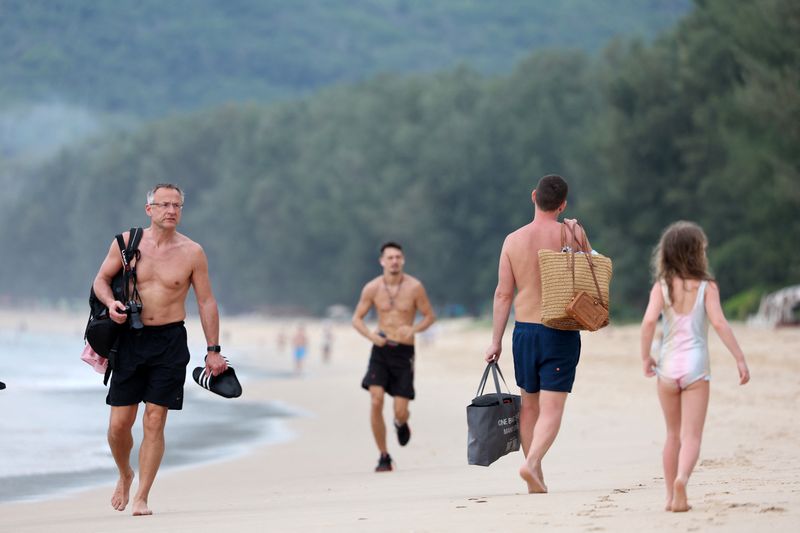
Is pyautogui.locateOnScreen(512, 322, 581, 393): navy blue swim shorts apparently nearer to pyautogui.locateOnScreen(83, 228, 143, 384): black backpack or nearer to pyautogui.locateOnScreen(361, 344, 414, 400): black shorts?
pyautogui.locateOnScreen(83, 228, 143, 384): black backpack

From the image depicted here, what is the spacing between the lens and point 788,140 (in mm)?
31703

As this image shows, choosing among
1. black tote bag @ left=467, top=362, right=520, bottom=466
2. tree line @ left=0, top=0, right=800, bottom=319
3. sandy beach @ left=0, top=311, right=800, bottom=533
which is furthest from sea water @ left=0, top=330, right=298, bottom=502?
tree line @ left=0, top=0, right=800, bottom=319

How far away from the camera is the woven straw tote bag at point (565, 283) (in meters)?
6.98

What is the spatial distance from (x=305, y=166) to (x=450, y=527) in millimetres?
81386

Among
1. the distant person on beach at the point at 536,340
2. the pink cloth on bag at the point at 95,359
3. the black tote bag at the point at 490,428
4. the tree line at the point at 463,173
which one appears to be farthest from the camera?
the tree line at the point at 463,173

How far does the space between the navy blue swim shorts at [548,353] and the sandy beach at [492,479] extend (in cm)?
60

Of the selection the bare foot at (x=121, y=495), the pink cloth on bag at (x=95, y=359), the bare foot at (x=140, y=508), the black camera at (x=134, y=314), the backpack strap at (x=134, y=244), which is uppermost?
the backpack strap at (x=134, y=244)

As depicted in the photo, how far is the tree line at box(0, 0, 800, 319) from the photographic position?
122 feet

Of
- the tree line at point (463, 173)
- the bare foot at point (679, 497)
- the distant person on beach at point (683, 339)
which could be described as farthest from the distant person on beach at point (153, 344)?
the tree line at point (463, 173)

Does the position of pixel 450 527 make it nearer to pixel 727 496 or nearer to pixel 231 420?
pixel 727 496

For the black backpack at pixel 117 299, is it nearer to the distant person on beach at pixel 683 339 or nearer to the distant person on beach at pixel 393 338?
the distant person on beach at pixel 683 339

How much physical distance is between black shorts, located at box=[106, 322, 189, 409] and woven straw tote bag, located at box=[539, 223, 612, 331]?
6.63ft

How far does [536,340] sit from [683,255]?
142 centimetres

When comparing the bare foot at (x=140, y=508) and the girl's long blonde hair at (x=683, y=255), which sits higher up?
the girl's long blonde hair at (x=683, y=255)
